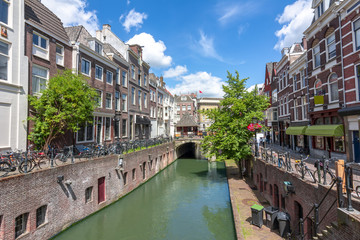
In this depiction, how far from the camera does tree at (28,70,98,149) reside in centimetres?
Result: 1329

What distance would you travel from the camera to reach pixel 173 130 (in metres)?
50.1

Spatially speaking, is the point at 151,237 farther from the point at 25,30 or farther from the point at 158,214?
the point at 25,30

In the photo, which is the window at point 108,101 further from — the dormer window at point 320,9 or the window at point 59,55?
the dormer window at point 320,9

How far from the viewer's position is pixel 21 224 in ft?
31.1

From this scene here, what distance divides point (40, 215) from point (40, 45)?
1189 cm

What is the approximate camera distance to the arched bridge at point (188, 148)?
132ft

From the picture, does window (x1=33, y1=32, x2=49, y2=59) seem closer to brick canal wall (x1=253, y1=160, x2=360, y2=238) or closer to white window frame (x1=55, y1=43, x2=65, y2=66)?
white window frame (x1=55, y1=43, x2=65, y2=66)

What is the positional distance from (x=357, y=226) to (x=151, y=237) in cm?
1013

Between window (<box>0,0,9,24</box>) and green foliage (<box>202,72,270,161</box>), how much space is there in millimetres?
17159

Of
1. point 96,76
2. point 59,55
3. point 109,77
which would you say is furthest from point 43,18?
point 109,77

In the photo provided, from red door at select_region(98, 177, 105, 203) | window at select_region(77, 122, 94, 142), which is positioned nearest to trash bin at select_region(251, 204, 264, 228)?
red door at select_region(98, 177, 105, 203)

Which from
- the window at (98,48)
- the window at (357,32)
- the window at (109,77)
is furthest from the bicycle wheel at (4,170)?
the window at (357,32)

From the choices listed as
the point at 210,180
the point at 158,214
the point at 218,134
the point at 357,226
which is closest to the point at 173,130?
the point at 210,180

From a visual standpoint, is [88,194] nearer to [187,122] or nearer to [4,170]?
[4,170]
